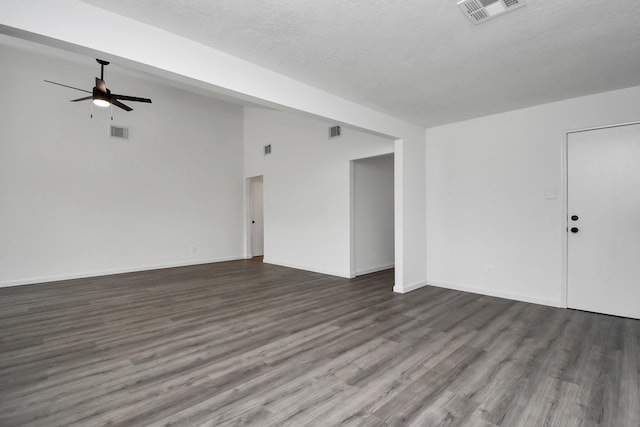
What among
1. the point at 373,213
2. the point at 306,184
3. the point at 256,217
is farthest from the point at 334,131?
the point at 256,217

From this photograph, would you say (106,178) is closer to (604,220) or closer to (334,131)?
(334,131)

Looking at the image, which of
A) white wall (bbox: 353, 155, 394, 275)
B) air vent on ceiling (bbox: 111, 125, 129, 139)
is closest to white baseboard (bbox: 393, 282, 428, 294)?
white wall (bbox: 353, 155, 394, 275)

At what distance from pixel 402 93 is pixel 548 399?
3.21 meters

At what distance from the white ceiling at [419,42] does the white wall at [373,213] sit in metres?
2.51

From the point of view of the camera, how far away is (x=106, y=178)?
20.6 feet

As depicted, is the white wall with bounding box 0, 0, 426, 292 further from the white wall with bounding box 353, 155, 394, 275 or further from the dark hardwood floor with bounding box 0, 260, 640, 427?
the dark hardwood floor with bounding box 0, 260, 640, 427

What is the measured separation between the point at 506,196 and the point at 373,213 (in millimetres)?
2520

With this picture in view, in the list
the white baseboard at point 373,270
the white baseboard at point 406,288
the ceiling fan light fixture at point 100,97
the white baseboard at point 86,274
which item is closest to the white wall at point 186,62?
the white baseboard at point 406,288

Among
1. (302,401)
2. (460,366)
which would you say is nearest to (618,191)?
(460,366)

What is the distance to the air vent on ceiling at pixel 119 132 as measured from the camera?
6344mm

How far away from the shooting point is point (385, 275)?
6031 millimetres

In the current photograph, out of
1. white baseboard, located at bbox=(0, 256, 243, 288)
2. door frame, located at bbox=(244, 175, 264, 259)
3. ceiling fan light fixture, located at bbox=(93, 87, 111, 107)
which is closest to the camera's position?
ceiling fan light fixture, located at bbox=(93, 87, 111, 107)

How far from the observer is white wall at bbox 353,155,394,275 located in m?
6.02

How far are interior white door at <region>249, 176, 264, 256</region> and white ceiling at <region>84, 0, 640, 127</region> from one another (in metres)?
5.60
